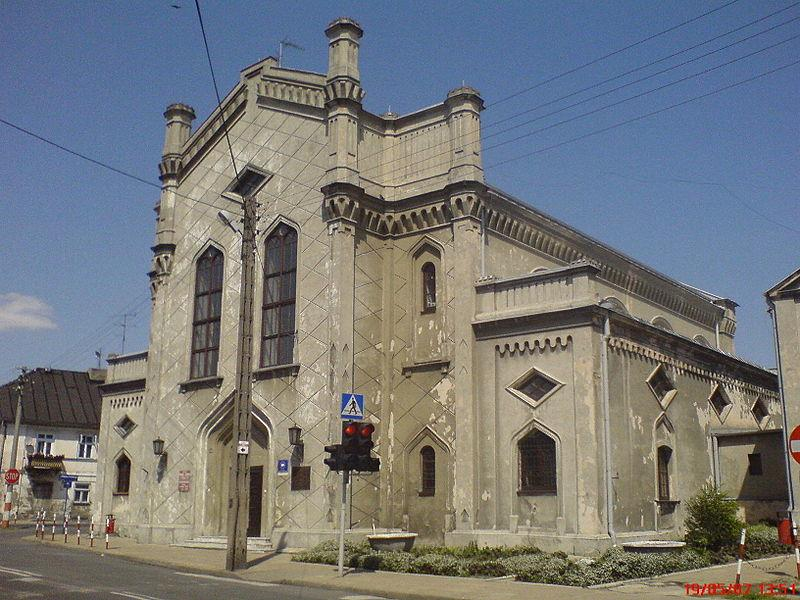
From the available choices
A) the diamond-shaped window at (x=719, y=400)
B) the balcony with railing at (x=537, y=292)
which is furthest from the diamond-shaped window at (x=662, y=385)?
the balcony with railing at (x=537, y=292)

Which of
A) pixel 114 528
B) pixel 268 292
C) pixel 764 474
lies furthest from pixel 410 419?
pixel 114 528

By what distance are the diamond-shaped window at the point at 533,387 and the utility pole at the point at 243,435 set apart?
7.27 meters

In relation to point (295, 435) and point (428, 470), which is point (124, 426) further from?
point (428, 470)

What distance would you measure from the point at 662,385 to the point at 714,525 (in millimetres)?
5527

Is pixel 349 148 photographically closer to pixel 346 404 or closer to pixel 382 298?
pixel 382 298

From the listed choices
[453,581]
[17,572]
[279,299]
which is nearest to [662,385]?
[453,581]

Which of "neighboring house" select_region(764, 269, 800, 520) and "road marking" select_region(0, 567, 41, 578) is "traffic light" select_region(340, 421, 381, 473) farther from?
"neighboring house" select_region(764, 269, 800, 520)

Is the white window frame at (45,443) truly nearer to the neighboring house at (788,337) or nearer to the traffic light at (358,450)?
the traffic light at (358,450)

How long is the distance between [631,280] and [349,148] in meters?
13.3

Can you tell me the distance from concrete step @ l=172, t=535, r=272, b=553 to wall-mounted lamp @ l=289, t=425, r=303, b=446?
3.07m

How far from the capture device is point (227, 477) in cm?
2925

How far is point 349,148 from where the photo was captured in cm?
2659

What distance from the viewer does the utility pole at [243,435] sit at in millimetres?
20406

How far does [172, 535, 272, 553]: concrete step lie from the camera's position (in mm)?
25484
